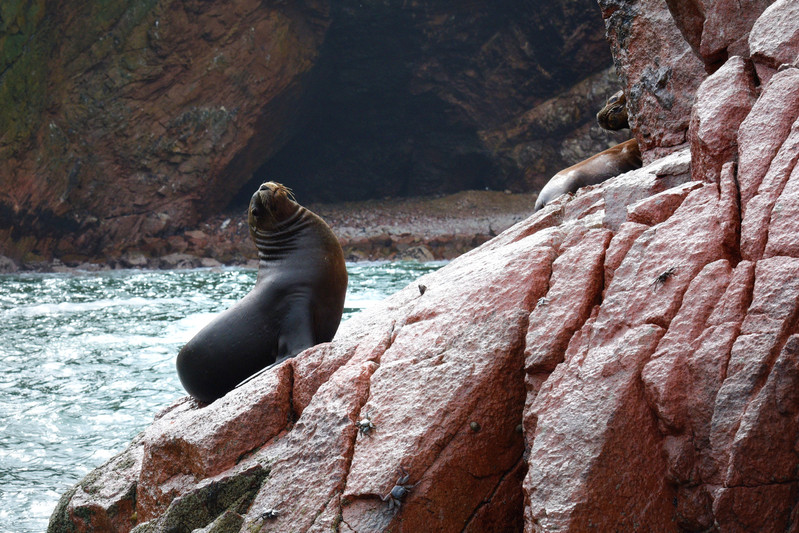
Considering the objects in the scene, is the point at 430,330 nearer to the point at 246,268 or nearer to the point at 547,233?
the point at 547,233

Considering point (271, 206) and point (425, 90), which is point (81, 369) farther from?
point (425, 90)

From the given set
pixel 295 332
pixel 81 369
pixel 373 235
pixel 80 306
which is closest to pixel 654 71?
pixel 295 332

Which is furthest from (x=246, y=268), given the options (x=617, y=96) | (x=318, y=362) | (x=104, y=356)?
(x=318, y=362)

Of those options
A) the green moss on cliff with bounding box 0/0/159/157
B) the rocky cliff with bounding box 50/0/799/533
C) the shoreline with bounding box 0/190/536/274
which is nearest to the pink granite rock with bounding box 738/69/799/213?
the rocky cliff with bounding box 50/0/799/533

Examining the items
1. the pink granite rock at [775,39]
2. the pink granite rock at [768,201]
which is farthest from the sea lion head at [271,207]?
the pink granite rock at [768,201]

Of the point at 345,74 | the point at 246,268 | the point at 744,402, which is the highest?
the point at 345,74

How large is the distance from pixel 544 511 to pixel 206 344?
2.76 meters

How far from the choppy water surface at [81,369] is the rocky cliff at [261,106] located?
798 centimetres

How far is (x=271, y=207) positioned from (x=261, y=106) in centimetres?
2262

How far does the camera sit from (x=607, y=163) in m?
6.27

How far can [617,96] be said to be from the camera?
6.06 m

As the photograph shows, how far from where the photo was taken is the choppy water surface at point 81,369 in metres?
5.14

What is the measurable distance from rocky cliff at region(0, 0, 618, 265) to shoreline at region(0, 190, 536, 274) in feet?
1.46

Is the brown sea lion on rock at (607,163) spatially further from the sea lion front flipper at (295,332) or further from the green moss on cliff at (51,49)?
the green moss on cliff at (51,49)
